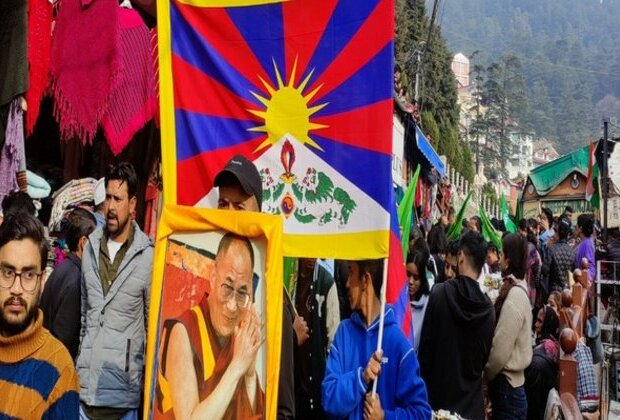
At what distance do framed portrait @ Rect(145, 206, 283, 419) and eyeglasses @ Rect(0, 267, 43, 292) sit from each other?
0.67 m

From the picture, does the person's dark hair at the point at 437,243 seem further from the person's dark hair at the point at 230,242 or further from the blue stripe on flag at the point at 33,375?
the blue stripe on flag at the point at 33,375

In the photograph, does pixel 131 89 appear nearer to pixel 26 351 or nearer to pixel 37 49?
pixel 37 49

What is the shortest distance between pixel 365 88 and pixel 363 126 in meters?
0.21

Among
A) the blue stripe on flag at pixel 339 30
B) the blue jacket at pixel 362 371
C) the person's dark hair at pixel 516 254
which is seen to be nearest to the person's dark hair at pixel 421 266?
the person's dark hair at pixel 516 254

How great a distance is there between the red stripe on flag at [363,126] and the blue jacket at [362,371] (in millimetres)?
856

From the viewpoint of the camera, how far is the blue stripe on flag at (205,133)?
164 inches

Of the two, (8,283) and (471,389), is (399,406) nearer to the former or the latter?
(471,389)

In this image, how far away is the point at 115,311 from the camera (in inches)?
155

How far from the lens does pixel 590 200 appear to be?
19.0 m

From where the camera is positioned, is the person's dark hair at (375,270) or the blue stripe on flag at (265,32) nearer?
the person's dark hair at (375,270)

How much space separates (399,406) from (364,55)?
5.89ft

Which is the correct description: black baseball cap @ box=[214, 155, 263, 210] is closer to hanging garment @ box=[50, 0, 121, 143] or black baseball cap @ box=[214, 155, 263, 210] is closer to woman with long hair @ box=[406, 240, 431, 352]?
hanging garment @ box=[50, 0, 121, 143]

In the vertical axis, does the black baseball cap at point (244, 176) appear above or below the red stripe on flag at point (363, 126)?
below

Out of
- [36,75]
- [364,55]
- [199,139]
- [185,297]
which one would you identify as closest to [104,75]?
[36,75]
